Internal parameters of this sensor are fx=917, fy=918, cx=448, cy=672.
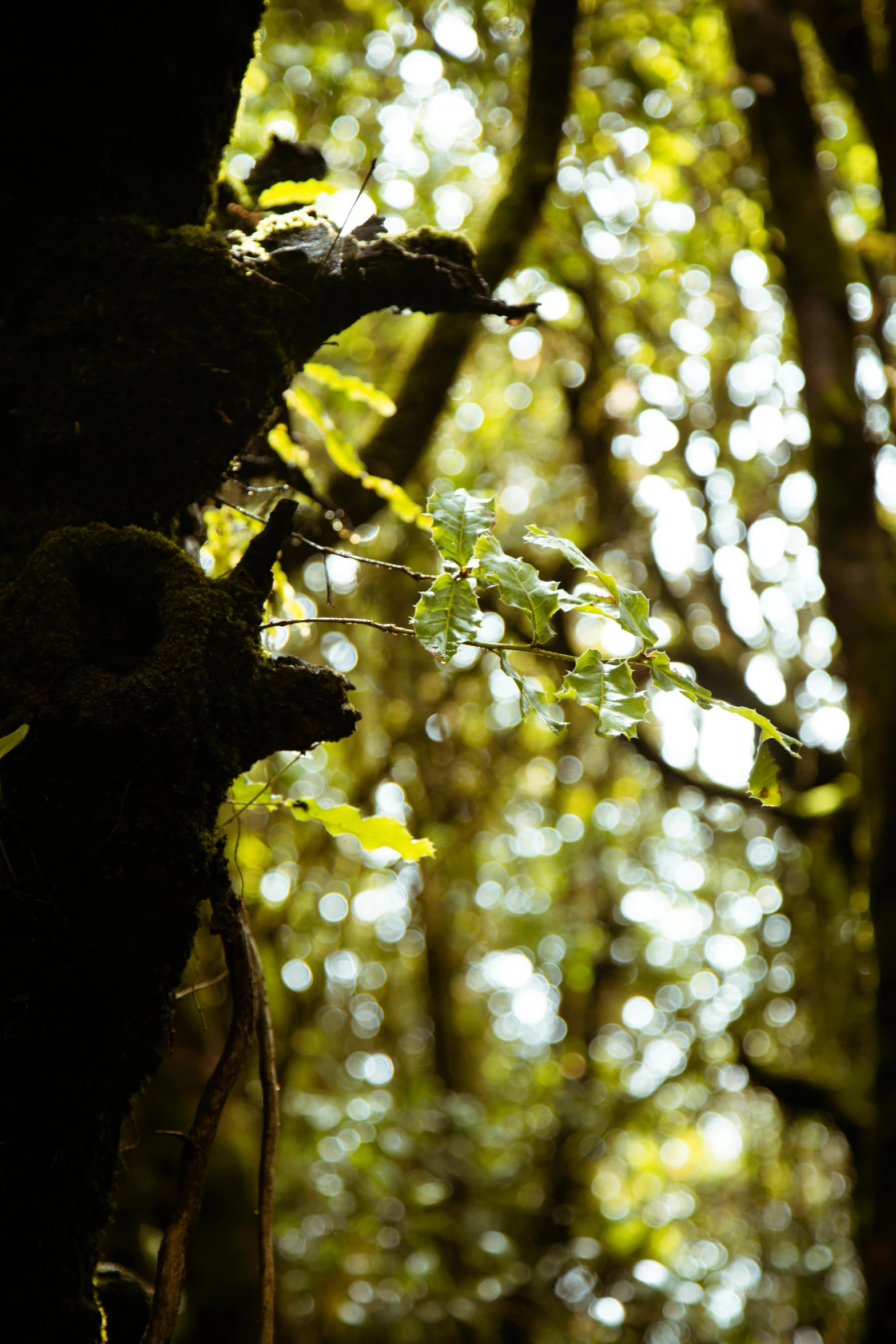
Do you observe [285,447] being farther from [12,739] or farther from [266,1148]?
[266,1148]

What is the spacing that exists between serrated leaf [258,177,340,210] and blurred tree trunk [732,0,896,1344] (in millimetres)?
2500

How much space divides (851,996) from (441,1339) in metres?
2.43

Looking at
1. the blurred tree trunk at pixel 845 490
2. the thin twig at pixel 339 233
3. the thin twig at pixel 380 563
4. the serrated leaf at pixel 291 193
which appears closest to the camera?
the thin twig at pixel 380 563

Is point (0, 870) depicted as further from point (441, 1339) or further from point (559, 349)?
point (559, 349)

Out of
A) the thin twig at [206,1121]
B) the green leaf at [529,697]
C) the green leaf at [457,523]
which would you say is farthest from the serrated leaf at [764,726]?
the thin twig at [206,1121]

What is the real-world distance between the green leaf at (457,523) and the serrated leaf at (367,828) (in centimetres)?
45

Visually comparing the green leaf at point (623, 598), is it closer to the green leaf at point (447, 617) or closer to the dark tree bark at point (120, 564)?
the green leaf at point (447, 617)

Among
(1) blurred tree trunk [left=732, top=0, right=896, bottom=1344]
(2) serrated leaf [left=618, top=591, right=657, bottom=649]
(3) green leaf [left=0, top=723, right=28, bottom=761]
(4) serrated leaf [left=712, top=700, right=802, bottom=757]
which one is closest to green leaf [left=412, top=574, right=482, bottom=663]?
(2) serrated leaf [left=618, top=591, right=657, bottom=649]

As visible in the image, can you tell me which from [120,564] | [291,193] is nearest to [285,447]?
[291,193]

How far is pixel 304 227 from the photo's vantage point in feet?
4.33

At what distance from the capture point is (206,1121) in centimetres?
113

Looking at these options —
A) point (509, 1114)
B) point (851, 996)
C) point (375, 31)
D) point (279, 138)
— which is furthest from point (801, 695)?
point (279, 138)

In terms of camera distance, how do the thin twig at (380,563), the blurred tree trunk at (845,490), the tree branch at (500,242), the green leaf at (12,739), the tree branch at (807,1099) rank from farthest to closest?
1. the tree branch at (807,1099)
2. the blurred tree trunk at (845,490)
3. the tree branch at (500,242)
4. the thin twig at (380,563)
5. the green leaf at (12,739)

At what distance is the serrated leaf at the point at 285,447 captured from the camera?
1.84m
